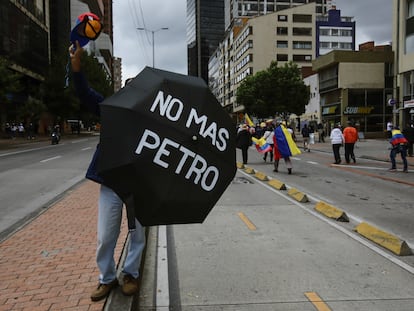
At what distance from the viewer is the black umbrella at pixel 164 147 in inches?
116

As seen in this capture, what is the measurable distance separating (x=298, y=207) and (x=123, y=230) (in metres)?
3.86

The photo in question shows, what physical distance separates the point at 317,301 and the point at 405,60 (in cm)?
3765

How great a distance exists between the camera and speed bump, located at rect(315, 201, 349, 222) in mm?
7285

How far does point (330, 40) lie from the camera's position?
9900 cm

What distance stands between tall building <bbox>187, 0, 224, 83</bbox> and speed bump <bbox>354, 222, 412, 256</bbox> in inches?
6558

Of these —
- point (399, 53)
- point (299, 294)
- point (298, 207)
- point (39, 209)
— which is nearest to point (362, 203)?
point (298, 207)

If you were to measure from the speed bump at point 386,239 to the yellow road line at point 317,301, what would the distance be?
188 centimetres

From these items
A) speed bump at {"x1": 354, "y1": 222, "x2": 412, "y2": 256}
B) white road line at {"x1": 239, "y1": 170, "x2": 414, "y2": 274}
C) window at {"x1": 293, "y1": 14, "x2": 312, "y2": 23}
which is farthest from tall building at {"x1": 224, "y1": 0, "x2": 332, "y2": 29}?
speed bump at {"x1": 354, "y1": 222, "x2": 412, "y2": 256}

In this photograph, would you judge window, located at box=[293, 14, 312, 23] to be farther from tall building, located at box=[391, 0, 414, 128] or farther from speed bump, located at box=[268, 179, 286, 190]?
speed bump, located at box=[268, 179, 286, 190]

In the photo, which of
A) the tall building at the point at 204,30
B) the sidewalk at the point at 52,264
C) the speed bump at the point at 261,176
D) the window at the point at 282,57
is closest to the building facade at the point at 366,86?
the speed bump at the point at 261,176

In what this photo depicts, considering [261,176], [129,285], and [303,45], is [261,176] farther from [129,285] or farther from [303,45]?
[303,45]

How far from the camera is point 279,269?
481 cm

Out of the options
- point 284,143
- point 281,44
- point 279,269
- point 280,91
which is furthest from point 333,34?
point 279,269

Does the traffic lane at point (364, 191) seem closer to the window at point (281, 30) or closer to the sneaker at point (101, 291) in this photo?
the sneaker at point (101, 291)
